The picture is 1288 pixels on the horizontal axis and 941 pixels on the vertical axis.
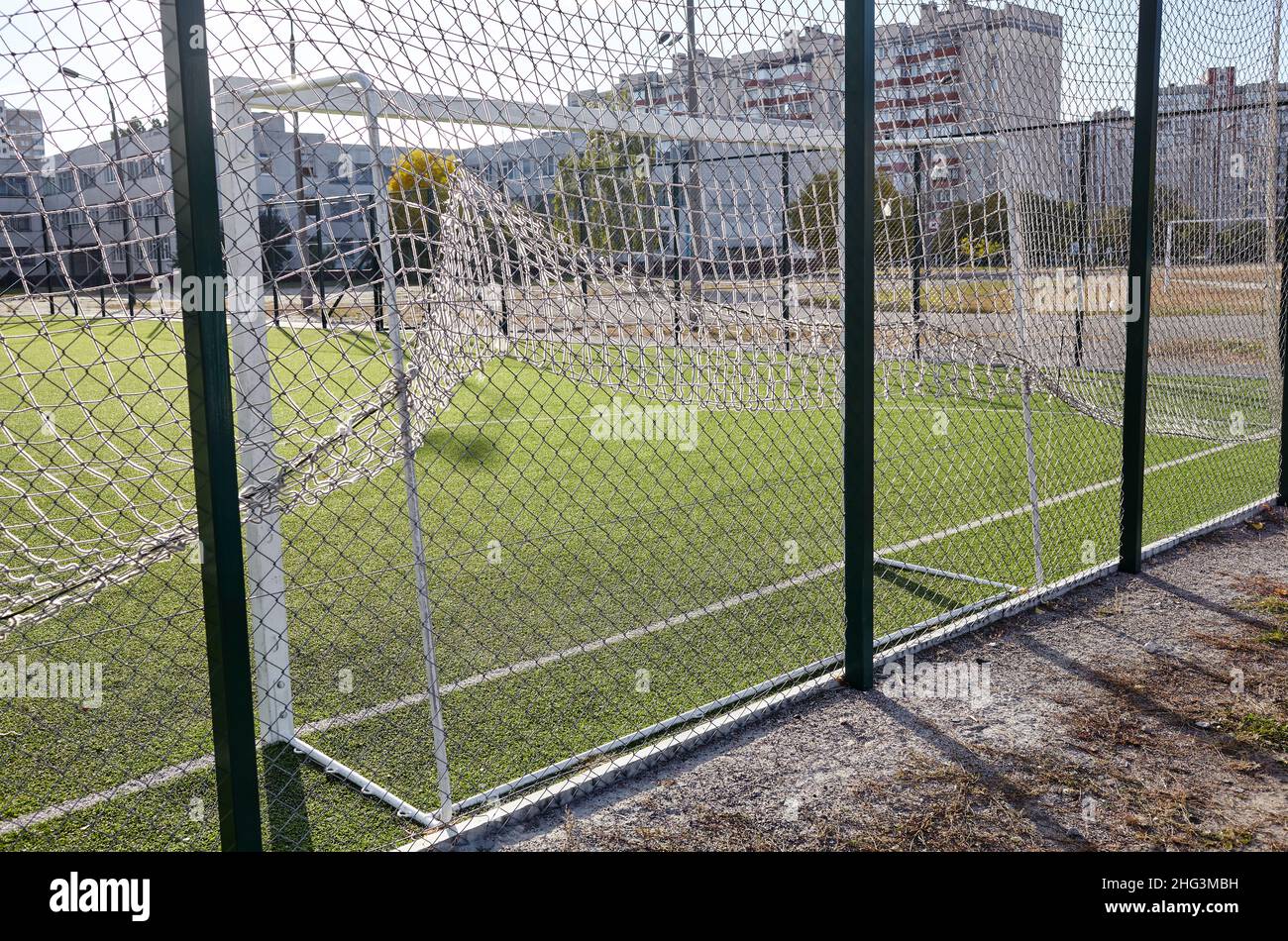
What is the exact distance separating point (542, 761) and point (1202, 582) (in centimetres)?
352

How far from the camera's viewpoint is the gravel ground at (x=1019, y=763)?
3.08 meters

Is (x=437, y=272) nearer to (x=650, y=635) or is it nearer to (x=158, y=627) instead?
(x=650, y=635)

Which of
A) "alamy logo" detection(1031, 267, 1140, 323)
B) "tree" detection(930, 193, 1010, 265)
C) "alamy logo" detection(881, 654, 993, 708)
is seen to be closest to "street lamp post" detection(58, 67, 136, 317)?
"alamy logo" detection(881, 654, 993, 708)

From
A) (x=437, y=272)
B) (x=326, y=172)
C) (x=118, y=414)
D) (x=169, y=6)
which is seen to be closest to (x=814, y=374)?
(x=437, y=272)

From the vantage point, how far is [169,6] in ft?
7.72

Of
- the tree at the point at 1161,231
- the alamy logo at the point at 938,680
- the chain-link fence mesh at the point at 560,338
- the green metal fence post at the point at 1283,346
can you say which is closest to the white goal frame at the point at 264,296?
the chain-link fence mesh at the point at 560,338

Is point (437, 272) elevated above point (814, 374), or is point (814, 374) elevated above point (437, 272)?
point (437, 272)

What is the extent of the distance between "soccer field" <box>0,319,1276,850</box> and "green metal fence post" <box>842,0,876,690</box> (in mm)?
530

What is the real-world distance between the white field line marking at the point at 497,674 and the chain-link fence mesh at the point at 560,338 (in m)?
0.03

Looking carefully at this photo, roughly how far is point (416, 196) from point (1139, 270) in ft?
11.8

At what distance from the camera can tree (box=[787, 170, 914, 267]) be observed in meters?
4.70

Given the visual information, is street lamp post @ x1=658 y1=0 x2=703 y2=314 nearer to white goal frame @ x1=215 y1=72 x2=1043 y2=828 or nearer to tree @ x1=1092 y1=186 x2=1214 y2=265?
white goal frame @ x1=215 y1=72 x2=1043 y2=828

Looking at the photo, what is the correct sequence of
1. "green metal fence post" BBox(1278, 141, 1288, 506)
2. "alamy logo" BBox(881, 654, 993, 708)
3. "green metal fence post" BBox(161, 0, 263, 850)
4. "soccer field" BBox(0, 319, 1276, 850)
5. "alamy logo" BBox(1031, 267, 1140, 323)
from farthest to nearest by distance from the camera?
"green metal fence post" BBox(1278, 141, 1288, 506)
"alamy logo" BBox(1031, 267, 1140, 323)
"alamy logo" BBox(881, 654, 993, 708)
"soccer field" BBox(0, 319, 1276, 850)
"green metal fence post" BBox(161, 0, 263, 850)
